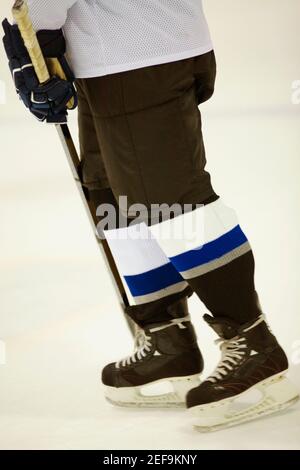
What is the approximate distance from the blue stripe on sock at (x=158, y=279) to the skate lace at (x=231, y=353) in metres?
0.21

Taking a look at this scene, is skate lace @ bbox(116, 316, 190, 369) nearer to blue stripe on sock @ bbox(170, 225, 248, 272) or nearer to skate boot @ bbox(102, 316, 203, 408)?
skate boot @ bbox(102, 316, 203, 408)

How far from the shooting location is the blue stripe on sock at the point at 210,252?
6.19ft

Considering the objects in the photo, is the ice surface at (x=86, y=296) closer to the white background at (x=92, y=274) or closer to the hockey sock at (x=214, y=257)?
the white background at (x=92, y=274)

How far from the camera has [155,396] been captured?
6.88 feet

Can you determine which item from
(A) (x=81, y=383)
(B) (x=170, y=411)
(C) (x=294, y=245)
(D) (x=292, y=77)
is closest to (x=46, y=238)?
(C) (x=294, y=245)

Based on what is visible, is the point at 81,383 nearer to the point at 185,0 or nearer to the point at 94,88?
the point at 94,88

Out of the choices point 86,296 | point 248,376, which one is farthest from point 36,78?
point 86,296

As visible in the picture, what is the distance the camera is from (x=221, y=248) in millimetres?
1891

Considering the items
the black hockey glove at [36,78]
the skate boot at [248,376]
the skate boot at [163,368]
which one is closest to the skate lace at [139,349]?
the skate boot at [163,368]

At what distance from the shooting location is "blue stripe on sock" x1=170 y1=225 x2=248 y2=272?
189 centimetres

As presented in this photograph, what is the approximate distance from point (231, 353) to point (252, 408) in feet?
0.37

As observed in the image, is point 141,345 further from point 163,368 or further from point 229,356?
point 229,356

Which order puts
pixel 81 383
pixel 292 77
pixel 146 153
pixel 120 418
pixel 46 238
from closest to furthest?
1. pixel 146 153
2. pixel 120 418
3. pixel 81 383
4. pixel 46 238
5. pixel 292 77

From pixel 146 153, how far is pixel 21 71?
287 mm
